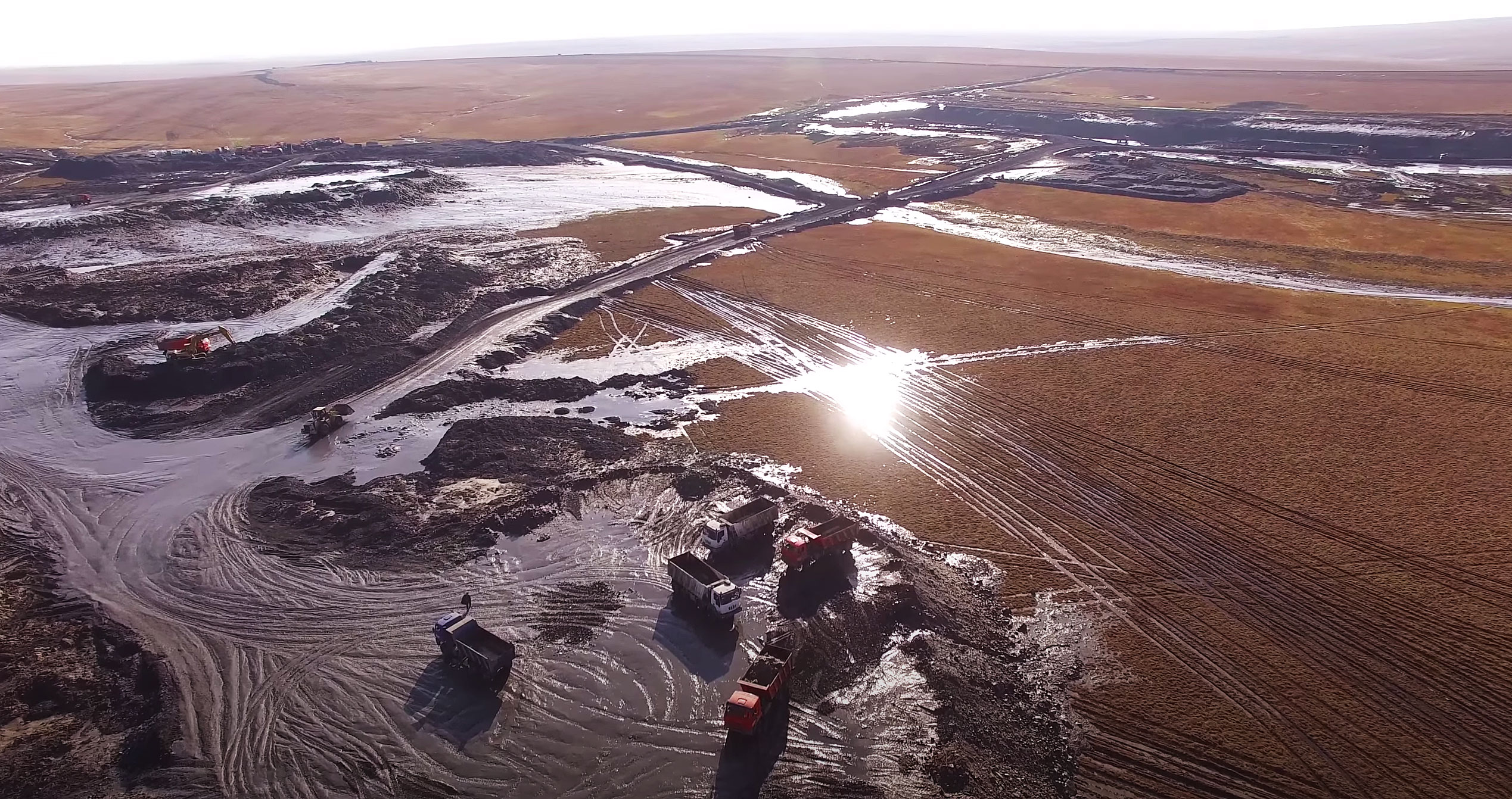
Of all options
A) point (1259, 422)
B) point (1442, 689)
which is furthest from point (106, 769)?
point (1259, 422)

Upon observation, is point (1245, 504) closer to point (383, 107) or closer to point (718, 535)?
point (718, 535)

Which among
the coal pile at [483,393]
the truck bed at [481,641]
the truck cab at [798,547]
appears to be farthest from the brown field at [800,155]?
the truck bed at [481,641]

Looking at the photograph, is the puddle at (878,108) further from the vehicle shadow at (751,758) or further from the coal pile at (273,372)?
the vehicle shadow at (751,758)

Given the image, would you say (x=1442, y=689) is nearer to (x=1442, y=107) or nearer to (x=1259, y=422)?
(x=1259, y=422)

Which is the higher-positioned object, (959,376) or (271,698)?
(959,376)

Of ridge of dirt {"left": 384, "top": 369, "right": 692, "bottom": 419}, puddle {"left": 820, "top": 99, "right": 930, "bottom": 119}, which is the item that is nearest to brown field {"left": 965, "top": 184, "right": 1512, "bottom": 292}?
ridge of dirt {"left": 384, "top": 369, "right": 692, "bottom": 419}

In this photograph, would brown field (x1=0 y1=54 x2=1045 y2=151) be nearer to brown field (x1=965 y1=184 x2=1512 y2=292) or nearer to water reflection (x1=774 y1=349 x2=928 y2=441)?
brown field (x1=965 y1=184 x2=1512 y2=292)
